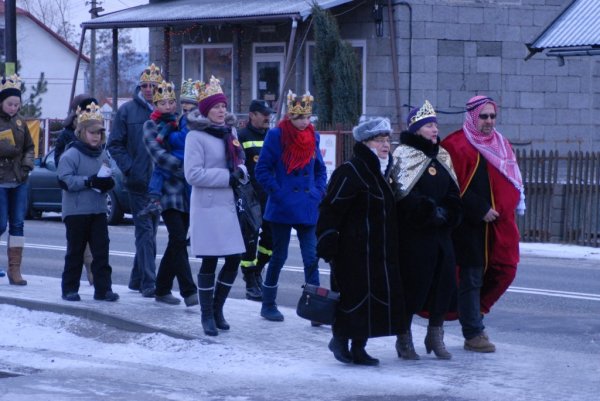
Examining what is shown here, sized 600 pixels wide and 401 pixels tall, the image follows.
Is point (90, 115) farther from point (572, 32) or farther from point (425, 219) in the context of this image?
point (572, 32)

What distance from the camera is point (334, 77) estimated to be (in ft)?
79.8

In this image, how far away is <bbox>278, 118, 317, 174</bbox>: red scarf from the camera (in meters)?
9.88

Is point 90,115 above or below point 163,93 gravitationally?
below

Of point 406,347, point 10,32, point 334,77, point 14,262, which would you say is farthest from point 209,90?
point 10,32

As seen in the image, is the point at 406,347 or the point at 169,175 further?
the point at 169,175

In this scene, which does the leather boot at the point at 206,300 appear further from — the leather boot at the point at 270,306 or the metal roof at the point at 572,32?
the metal roof at the point at 572,32

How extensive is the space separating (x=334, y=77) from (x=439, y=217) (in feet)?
52.9

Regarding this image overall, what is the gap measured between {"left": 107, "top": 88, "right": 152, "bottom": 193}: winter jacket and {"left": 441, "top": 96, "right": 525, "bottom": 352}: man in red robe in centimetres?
305

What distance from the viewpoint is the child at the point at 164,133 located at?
1008 centimetres

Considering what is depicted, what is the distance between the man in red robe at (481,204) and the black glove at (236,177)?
1.55 metres

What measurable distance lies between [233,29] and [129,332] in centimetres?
1810

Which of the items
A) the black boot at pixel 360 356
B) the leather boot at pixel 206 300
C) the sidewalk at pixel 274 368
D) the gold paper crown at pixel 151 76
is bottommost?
the sidewalk at pixel 274 368

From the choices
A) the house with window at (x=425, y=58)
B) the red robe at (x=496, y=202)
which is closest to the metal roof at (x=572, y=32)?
the house with window at (x=425, y=58)

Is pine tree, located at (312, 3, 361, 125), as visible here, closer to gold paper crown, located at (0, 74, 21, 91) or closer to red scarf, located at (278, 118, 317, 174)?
gold paper crown, located at (0, 74, 21, 91)
